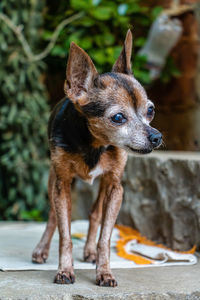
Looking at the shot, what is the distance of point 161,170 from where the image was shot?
13.1 feet

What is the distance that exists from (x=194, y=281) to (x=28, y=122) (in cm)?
350

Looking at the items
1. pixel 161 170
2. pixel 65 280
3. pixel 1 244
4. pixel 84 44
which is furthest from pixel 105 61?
pixel 65 280

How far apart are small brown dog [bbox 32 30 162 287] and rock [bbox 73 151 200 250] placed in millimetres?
954

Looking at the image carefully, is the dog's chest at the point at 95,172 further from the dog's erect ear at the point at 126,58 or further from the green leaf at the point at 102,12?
the green leaf at the point at 102,12

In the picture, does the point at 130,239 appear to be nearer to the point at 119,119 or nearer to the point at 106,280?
the point at 106,280

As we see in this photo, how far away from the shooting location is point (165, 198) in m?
3.90

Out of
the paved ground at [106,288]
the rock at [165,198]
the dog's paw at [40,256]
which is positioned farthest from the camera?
the rock at [165,198]

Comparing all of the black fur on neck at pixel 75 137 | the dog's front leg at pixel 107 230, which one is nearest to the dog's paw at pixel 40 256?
the dog's front leg at pixel 107 230

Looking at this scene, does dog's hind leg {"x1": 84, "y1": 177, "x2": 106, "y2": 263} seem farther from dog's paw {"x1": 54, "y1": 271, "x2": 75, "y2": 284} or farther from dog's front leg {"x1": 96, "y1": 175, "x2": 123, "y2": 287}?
dog's paw {"x1": 54, "y1": 271, "x2": 75, "y2": 284}

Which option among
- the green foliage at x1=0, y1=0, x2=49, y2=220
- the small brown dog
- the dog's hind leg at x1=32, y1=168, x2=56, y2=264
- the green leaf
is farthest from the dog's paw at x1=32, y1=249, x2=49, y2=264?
the green leaf

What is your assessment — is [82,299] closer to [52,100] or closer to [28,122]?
[28,122]

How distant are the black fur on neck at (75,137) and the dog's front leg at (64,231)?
0.73 ft

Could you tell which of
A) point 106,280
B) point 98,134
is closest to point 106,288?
point 106,280

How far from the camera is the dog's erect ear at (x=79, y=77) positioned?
104 inches
